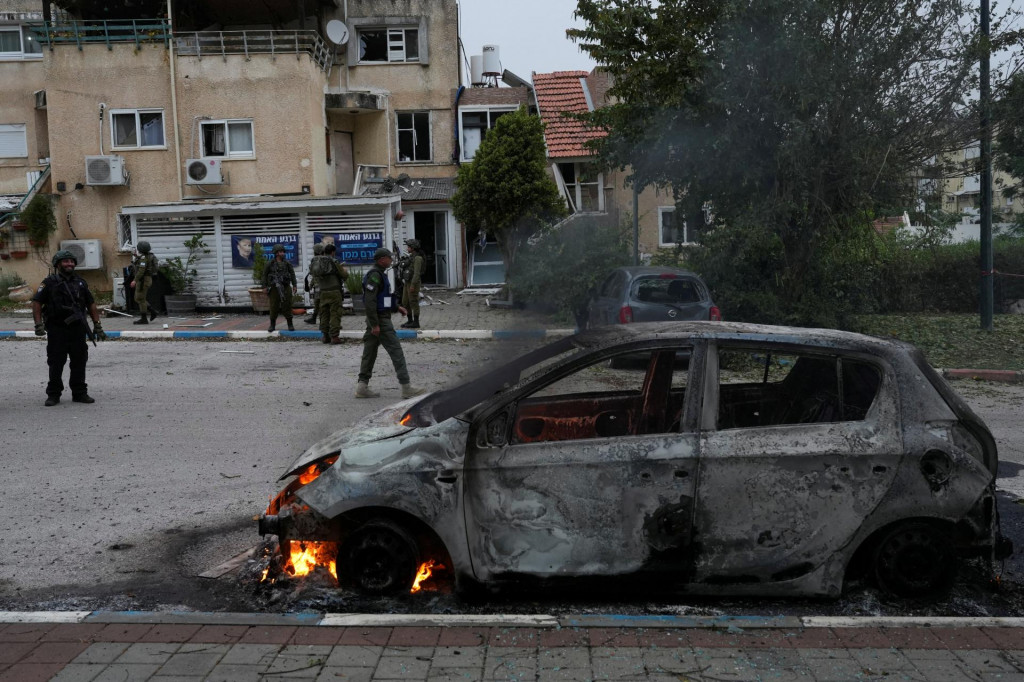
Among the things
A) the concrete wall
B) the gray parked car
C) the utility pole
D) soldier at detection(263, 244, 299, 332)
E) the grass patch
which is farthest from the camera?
the concrete wall

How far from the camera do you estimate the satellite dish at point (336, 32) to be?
2619 centimetres

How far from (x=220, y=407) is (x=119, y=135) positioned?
17014 mm

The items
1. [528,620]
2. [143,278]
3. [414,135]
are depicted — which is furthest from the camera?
[414,135]

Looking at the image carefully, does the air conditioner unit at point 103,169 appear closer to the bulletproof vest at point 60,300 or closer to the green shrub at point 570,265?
the green shrub at point 570,265

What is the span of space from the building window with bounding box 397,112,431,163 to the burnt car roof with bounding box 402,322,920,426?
23.7 m

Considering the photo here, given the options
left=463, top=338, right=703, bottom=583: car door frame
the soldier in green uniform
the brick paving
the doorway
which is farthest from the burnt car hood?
the doorway

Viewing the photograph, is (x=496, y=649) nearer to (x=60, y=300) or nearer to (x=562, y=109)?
(x=60, y=300)

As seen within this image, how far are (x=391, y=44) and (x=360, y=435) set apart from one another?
979 inches

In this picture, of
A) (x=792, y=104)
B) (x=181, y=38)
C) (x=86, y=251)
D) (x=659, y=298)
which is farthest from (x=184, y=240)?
(x=792, y=104)

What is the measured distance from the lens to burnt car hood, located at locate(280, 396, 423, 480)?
4.91 metres

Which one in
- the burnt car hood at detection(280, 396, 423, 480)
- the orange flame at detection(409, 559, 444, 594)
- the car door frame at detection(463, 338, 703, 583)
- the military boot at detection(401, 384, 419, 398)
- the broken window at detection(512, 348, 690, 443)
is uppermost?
the broken window at detection(512, 348, 690, 443)

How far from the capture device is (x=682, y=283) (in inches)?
548

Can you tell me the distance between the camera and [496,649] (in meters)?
4.08

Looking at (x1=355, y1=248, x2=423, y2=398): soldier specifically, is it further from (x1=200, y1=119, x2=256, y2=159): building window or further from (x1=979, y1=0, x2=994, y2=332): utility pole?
(x1=200, y1=119, x2=256, y2=159): building window
